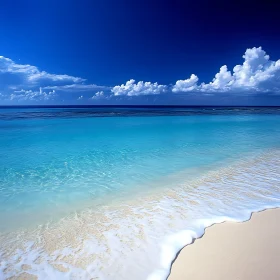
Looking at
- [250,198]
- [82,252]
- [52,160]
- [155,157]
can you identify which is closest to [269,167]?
[250,198]

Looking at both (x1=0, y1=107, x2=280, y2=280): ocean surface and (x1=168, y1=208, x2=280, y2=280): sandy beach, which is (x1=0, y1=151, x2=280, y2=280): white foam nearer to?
(x1=0, y1=107, x2=280, y2=280): ocean surface

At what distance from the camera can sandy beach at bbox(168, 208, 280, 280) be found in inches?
102

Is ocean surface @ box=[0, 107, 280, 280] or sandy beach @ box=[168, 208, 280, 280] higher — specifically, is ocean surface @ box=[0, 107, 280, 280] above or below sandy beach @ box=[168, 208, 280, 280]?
below

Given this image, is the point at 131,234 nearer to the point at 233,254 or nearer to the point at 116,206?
the point at 116,206

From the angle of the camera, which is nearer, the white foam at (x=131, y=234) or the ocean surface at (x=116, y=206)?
the white foam at (x=131, y=234)

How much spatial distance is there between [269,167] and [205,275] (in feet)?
20.2

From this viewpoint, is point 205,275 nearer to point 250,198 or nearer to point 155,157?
point 250,198

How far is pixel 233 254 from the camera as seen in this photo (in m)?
2.93

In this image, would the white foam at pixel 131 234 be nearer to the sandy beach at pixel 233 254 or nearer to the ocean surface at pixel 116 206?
the ocean surface at pixel 116 206

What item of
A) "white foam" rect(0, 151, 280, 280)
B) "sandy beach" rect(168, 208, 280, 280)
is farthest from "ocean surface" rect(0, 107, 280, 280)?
"sandy beach" rect(168, 208, 280, 280)

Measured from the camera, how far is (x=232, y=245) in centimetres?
313

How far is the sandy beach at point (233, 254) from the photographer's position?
102 inches

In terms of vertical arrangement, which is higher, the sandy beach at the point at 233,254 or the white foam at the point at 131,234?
the sandy beach at the point at 233,254

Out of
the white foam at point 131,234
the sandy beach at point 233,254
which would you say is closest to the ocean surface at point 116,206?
the white foam at point 131,234
